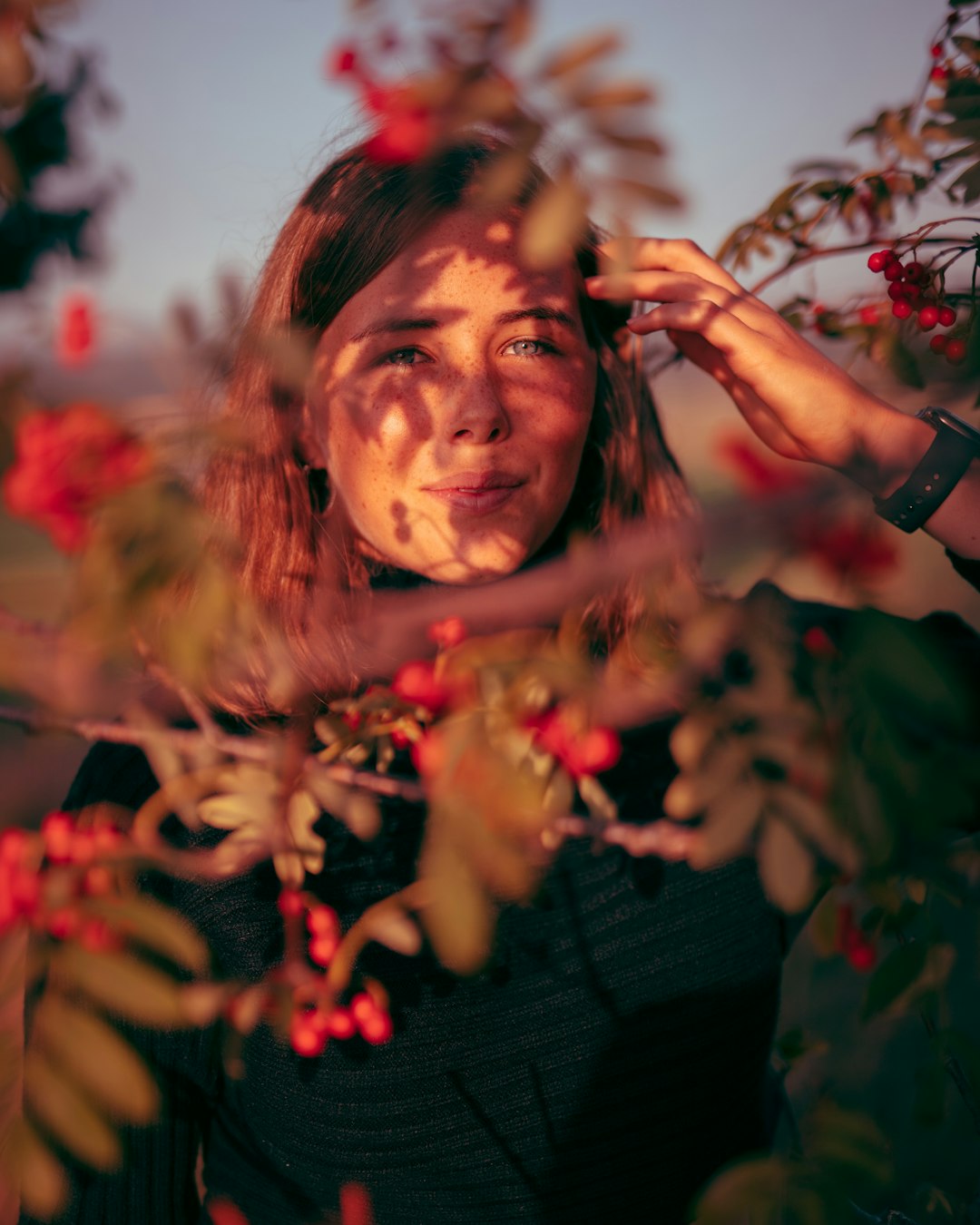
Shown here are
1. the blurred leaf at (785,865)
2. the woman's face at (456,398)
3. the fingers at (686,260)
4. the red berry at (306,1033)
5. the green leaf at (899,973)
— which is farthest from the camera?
the fingers at (686,260)

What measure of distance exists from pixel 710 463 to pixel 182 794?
762mm

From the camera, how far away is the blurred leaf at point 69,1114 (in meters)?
0.76

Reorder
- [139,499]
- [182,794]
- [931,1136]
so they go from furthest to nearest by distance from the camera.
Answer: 1. [931,1136]
2. [182,794]
3. [139,499]

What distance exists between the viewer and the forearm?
139 cm

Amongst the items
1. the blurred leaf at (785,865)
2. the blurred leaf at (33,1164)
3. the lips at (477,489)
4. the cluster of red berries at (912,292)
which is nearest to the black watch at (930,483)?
the cluster of red berries at (912,292)

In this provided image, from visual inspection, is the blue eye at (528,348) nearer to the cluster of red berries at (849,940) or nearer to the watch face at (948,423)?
the watch face at (948,423)

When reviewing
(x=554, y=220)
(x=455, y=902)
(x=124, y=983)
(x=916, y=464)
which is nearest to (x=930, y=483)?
(x=916, y=464)

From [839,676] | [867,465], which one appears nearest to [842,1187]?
[839,676]

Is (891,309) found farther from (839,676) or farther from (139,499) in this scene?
(139,499)

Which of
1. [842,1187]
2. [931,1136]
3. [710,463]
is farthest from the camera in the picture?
[931,1136]

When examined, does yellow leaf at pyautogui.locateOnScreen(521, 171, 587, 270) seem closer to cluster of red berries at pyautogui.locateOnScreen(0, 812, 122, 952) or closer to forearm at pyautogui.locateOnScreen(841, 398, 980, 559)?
cluster of red berries at pyautogui.locateOnScreen(0, 812, 122, 952)

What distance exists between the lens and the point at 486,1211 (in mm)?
1499

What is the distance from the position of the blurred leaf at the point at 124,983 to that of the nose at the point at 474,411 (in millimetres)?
850

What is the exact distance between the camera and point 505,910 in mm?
1501
